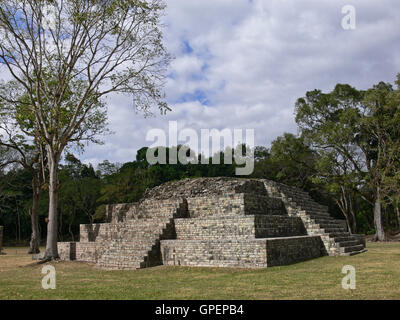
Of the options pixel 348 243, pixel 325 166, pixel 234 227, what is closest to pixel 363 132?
pixel 325 166

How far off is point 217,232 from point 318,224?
453 centimetres

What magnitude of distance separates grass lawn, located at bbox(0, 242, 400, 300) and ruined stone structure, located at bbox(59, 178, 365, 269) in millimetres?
609

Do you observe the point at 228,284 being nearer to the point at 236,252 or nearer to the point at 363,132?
the point at 236,252

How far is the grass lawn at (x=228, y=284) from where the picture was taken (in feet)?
21.4

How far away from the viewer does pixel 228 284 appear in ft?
25.5

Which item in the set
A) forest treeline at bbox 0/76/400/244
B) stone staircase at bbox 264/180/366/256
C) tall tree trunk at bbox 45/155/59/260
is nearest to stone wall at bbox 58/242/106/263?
tall tree trunk at bbox 45/155/59/260

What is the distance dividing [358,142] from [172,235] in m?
17.4

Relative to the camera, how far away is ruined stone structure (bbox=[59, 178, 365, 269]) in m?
10.8

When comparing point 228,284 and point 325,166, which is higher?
point 325,166

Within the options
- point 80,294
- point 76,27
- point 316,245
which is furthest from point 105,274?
point 76,27

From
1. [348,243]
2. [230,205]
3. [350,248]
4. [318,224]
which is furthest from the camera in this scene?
[348,243]

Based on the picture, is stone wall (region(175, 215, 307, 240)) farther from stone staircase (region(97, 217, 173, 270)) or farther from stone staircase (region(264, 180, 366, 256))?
stone staircase (region(264, 180, 366, 256))
